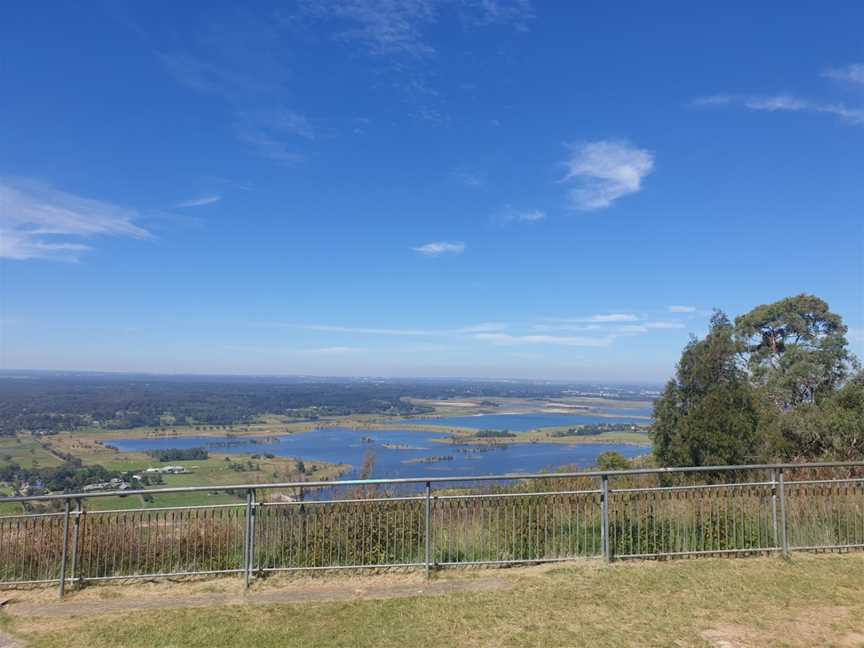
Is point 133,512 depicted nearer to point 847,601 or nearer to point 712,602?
point 712,602

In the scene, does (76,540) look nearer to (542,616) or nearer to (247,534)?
(247,534)

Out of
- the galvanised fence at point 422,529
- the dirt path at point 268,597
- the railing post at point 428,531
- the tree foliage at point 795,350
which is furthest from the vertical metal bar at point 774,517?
the tree foliage at point 795,350

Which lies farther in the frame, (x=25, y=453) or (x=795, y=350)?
(x=25, y=453)

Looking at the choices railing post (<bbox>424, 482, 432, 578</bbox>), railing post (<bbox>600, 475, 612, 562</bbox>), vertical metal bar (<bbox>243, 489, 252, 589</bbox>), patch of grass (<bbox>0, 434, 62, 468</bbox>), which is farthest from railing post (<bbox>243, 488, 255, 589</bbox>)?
patch of grass (<bbox>0, 434, 62, 468</bbox>)

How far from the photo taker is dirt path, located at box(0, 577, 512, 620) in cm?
562

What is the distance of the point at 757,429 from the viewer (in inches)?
696

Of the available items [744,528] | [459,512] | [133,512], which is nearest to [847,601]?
[744,528]

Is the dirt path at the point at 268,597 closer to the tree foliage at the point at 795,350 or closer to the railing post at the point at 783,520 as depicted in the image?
the railing post at the point at 783,520

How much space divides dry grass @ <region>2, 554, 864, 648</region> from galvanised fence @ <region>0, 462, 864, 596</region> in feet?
1.60

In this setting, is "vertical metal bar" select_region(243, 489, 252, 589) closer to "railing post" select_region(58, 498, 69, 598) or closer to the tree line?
"railing post" select_region(58, 498, 69, 598)

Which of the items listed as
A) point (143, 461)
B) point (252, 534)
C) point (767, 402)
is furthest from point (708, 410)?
point (143, 461)

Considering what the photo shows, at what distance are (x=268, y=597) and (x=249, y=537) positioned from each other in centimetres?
79

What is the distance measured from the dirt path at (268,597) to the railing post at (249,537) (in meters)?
0.30

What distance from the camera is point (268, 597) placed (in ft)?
19.1
